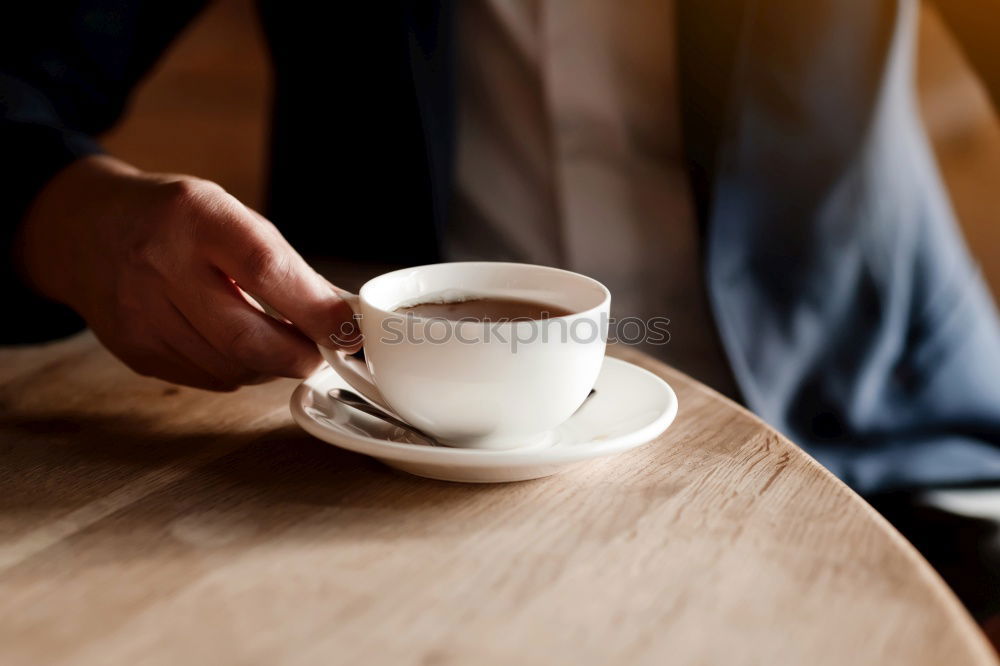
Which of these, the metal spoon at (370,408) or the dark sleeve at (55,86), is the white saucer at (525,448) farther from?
the dark sleeve at (55,86)

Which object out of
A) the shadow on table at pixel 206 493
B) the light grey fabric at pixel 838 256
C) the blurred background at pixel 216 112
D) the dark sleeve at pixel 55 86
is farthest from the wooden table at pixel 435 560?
the blurred background at pixel 216 112

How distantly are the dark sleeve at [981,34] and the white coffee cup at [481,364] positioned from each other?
630 millimetres

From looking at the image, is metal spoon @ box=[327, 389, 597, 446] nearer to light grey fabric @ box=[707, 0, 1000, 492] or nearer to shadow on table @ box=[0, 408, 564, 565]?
shadow on table @ box=[0, 408, 564, 565]

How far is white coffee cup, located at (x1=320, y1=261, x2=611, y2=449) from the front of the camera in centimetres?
57

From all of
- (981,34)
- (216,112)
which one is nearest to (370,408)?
Result: (981,34)

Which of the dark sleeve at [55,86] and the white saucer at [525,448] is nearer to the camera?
the white saucer at [525,448]

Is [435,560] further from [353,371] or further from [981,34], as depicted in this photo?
[981,34]

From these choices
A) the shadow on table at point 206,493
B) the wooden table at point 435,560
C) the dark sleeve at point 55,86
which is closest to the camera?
the wooden table at point 435,560

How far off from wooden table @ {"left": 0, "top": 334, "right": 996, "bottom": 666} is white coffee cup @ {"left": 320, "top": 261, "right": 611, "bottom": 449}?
0.15 feet

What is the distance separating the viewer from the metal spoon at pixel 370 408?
0.66m

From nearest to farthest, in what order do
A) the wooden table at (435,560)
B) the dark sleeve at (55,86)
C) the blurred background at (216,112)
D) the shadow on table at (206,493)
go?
the wooden table at (435,560) → the shadow on table at (206,493) → the dark sleeve at (55,86) → the blurred background at (216,112)

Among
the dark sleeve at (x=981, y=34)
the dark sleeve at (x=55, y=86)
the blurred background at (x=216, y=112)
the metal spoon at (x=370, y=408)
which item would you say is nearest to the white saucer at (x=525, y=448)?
the metal spoon at (x=370, y=408)

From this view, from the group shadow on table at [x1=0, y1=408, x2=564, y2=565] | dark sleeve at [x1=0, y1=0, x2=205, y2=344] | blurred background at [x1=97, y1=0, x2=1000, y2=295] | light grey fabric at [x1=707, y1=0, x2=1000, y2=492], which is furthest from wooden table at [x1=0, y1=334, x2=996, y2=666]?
blurred background at [x1=97, y1=0, x2=1000, y2=295]

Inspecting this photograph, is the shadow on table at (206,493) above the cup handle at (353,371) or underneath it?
underneath
